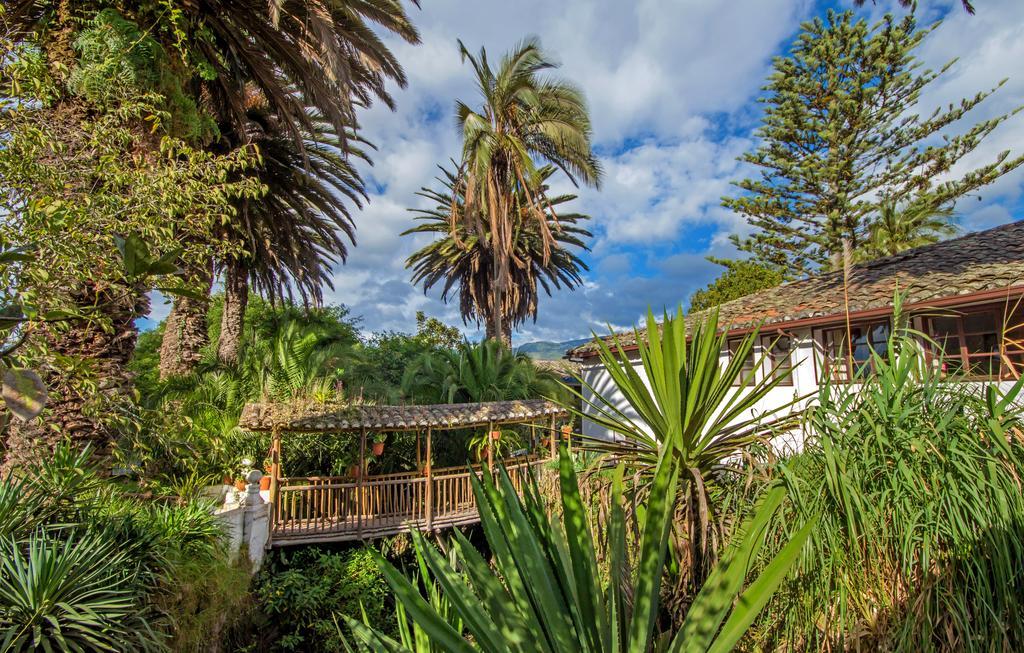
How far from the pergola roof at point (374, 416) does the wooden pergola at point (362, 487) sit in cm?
2

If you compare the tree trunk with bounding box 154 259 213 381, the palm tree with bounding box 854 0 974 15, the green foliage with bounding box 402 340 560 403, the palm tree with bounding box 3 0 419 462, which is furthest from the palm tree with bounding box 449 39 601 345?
the palm tree with bounding box 854 0 974 15

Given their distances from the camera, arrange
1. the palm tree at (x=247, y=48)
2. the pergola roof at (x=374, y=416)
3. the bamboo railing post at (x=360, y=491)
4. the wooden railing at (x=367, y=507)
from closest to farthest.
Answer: the palm tree at (x=247, y=48)
the pergola roof at (x=374, y=416)
the wooden railing at (x=367, y=507)
the bamboo railing post at (x=360, y=491)

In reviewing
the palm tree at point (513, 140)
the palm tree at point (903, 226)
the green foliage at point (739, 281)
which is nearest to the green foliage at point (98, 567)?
the palm tree at point (513, 140)

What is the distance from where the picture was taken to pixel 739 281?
2355 cm

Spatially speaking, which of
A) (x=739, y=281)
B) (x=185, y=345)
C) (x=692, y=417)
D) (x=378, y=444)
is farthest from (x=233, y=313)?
(x=739, y=281)

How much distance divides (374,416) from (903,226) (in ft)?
75.3

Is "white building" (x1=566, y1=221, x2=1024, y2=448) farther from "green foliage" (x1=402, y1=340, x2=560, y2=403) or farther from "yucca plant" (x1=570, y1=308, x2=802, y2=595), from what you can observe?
"green foliage" (x1=402, y1=340, x2=560, y2=403)

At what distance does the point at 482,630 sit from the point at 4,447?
7.66m

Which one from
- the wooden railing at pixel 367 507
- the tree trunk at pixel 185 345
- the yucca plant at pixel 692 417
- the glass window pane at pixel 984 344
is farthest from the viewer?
the tree trunk at pixel 185 345

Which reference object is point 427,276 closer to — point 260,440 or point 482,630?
point 260,440

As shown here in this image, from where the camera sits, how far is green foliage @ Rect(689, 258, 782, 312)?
23.1 meters

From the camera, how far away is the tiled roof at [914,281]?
27.6 feet

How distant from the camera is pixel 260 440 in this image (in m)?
11.4

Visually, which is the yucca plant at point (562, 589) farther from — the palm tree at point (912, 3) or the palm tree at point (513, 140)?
the palm tree at point (513, 140)
